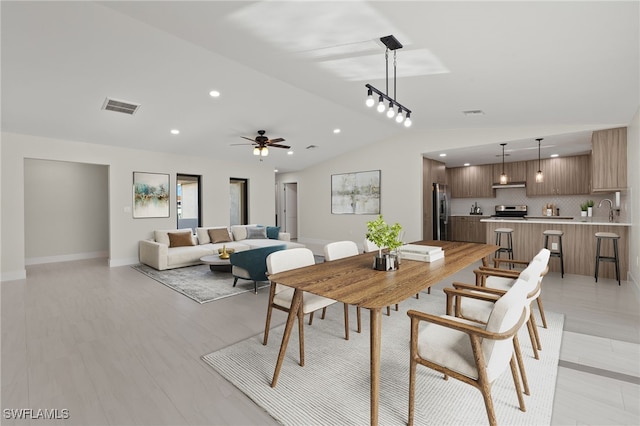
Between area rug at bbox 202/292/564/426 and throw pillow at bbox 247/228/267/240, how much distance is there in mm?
4755

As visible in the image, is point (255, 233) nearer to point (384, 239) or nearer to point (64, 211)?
point (64, 211)

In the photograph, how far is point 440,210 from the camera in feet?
25.2

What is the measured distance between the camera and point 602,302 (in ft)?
12.1

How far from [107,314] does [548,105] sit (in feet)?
20.3

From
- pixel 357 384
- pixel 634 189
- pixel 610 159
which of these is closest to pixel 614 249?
pixel 634 189

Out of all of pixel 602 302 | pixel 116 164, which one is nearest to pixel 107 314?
pixel 116 164

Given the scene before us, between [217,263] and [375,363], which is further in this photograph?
[217,263]

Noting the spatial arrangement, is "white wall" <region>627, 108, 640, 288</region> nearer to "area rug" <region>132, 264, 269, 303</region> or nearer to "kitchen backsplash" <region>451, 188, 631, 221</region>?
"kitchen backsplash" <region>451, 188, 631, 221</region>

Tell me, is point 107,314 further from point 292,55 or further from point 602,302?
point 602,302

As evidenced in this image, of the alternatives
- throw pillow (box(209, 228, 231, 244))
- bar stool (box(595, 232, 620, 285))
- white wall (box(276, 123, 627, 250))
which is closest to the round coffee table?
throw pillow (box(209, 228, 231, 244))

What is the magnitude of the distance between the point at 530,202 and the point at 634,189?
12.8 feet

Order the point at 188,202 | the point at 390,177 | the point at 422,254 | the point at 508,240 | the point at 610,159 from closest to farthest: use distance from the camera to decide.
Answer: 1. the point at 422,254
2. the point at 610,159
3. the point at 508,240
4. the point at 390,177
5. the point at 188,202

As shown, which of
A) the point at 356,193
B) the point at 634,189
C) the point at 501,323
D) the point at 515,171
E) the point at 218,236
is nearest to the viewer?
the point at 501,323

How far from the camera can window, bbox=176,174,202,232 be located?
769 centimetres
